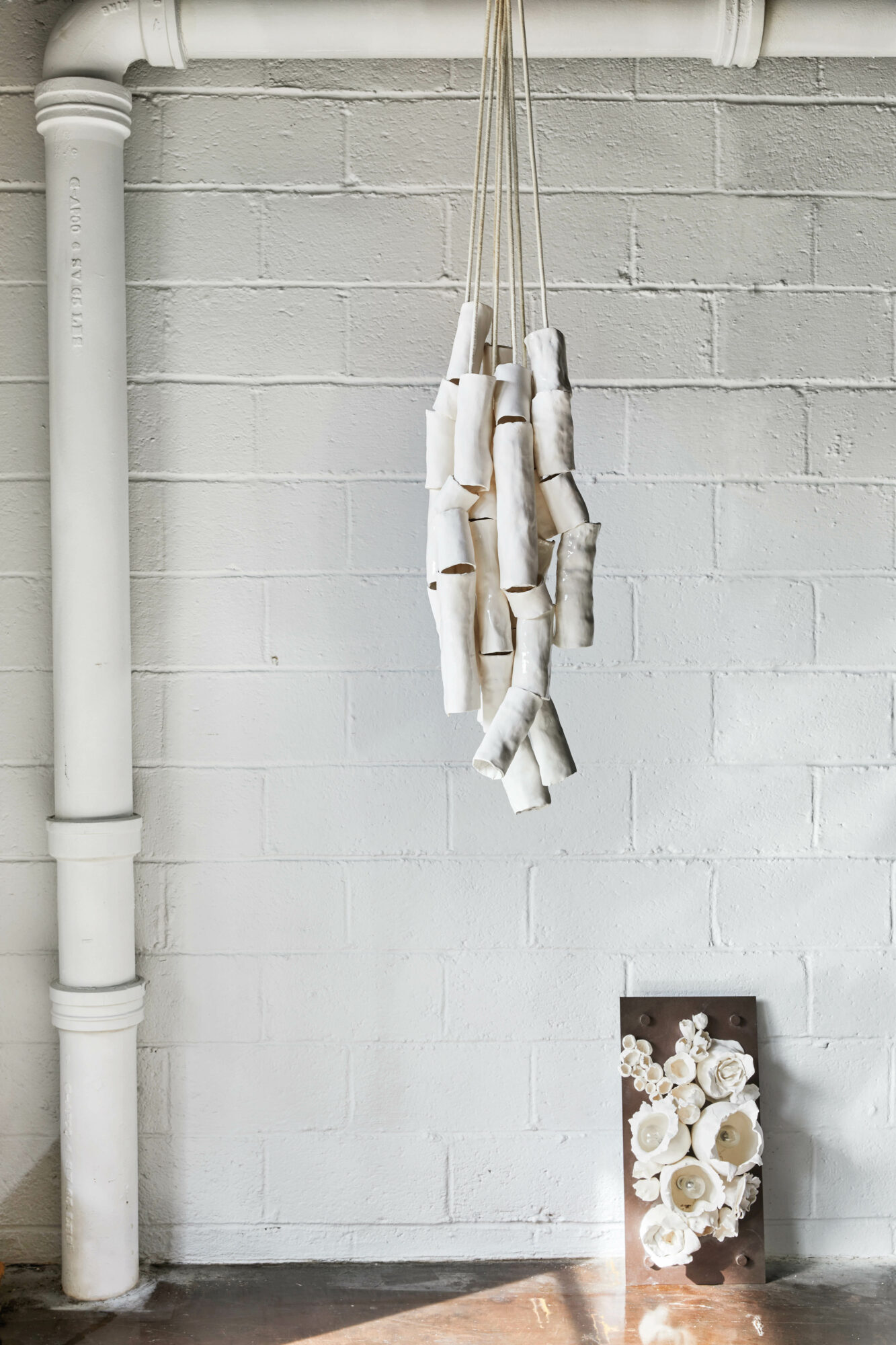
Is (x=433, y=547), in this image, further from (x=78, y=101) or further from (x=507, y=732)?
(x=78, y=101)

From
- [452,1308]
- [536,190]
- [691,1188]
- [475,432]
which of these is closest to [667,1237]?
[691,1188]

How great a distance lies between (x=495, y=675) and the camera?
1253 millimetres

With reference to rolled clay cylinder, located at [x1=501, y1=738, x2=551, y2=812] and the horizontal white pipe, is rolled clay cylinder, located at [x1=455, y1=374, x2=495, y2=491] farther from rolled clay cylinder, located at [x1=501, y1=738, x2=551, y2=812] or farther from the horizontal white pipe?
the horizontal white pipe

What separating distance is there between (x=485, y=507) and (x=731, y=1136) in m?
1.29

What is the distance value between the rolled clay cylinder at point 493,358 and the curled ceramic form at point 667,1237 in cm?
144

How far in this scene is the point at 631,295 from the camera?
196 centimetres

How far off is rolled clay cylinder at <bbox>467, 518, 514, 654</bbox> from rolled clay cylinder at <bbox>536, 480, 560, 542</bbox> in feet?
0.21

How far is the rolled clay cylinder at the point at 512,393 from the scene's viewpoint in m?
1.25

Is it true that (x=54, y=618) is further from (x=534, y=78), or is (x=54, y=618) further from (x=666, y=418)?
(x=534, y=78)

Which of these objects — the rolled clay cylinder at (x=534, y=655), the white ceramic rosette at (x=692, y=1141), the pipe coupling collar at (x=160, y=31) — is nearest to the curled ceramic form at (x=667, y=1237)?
the white ceramic rosette at (x=692, y=1141)

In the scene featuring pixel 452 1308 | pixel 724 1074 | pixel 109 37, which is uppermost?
pixel 109 37

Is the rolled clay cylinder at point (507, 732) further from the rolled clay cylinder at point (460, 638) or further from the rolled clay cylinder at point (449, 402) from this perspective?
the rolled clay cylinder at point (449, 402)

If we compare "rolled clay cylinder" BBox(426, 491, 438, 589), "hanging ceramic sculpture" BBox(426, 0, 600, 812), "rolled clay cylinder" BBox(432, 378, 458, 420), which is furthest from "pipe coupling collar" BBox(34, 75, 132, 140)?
"rolled clay cylinder" BBox(426, 491, 438, 589)

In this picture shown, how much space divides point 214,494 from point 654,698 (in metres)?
0.87
